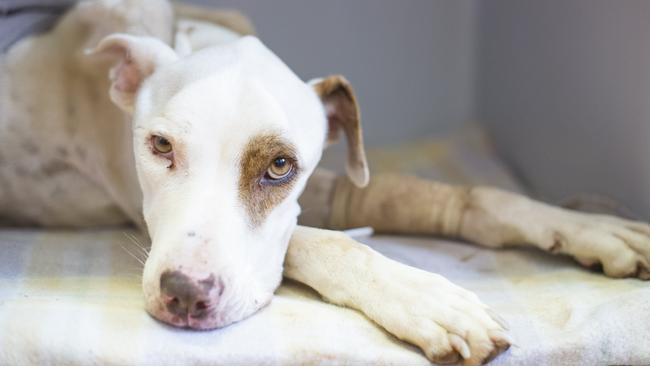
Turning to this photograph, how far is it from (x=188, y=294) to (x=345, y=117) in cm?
87

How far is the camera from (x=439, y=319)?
1803 millimetres

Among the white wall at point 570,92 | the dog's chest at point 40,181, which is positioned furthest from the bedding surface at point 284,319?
the white wall at point 570,92

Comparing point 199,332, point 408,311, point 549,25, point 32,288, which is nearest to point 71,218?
point 32,288

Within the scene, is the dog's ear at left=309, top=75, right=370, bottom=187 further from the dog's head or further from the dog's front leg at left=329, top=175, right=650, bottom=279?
the dog's front leg at left=329, top=175, right=650, bottom=279

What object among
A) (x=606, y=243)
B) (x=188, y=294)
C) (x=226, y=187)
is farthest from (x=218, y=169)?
(x=606, y=243)

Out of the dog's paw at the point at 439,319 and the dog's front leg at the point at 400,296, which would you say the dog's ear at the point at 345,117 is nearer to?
the dog's front leg at the point at 400,296

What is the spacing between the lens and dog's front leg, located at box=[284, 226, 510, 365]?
177cm

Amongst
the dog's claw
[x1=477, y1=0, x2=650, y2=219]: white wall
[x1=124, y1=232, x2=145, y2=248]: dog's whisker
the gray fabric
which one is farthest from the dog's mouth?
[x1=477, y1=0, x2=650, y2=219]: white wall

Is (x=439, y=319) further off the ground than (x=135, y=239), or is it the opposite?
(x=439, y=319)

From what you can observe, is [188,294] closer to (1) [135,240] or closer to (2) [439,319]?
(2) [439,319]

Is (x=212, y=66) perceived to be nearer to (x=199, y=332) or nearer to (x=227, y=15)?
(x=199, y=332)

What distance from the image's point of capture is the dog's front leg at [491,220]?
227 centimetres

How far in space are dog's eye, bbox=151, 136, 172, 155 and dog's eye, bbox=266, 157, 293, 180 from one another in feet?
0.79

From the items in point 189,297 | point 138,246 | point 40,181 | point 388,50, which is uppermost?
point 189,297
